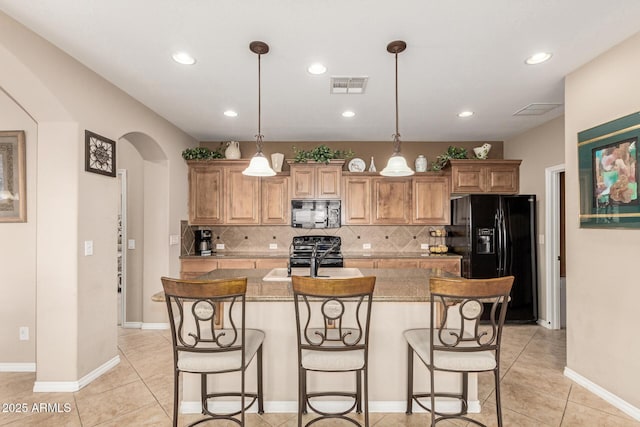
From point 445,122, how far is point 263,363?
363 centimetres

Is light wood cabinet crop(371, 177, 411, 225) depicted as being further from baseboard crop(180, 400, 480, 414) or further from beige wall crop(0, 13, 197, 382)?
beige wall crop(0, 13, 197, 382)

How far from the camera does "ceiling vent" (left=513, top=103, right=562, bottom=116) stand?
3.64 m

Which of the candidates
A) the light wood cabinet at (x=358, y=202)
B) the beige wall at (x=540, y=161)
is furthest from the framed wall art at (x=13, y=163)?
the beige wall at (x=540, y=161)

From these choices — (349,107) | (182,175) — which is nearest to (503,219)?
(349,107)

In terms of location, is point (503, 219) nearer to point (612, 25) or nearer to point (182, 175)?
point (612, 25)

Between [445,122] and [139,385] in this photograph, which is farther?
[445,122]

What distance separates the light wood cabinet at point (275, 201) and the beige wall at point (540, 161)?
3444 mm

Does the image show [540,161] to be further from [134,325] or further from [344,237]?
[134,325]

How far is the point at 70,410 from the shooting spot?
7.80ft

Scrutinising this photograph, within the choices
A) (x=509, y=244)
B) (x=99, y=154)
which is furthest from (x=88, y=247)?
(x=509, y=244)

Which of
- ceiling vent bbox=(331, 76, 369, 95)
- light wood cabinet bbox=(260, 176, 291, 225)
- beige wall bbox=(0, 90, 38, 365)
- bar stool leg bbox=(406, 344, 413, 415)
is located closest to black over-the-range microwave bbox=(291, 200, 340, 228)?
light wood cabinet bbox=(260, 176, 291, 225)

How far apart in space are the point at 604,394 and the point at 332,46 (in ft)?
11.0

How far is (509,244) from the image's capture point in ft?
14.3

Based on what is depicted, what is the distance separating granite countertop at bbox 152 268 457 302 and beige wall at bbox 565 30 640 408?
46.3 inches
